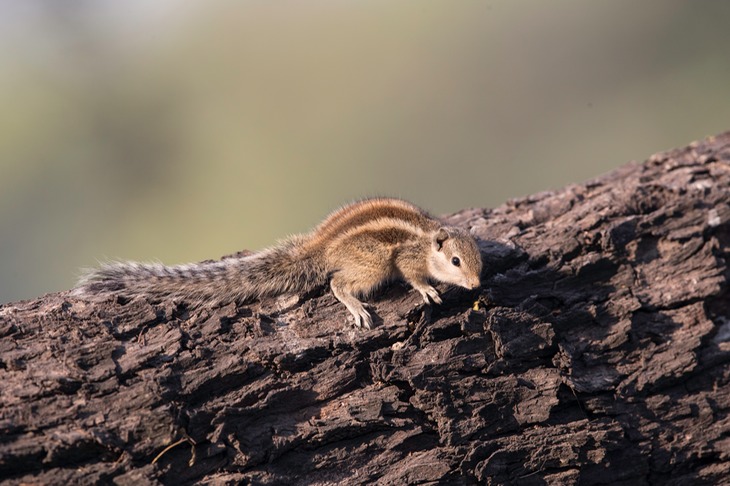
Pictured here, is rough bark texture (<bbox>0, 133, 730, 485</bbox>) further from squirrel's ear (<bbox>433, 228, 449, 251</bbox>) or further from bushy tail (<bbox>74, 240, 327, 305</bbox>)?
squirrel's ear (<bbox>433, 228, 449, 251</bbox>)

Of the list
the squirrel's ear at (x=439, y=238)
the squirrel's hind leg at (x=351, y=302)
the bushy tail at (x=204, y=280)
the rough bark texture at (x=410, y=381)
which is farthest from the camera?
the squirrel's ear at (x=439, y=238)

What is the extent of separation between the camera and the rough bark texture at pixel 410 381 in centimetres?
386

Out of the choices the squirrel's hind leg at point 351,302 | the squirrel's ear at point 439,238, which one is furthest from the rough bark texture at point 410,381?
the squirrel's ear at point 439,238

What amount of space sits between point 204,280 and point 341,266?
1.02 meters

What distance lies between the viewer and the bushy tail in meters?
4.68

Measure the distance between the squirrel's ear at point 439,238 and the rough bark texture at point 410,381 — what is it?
403 millimetres

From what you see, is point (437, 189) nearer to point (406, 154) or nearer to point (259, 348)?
point (406, 154)

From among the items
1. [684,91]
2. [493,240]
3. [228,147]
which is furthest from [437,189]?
[493,240]

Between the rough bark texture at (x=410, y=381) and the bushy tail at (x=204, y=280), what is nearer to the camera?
the rough bark texture at (x=410, y=381)

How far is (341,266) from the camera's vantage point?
5.17 metres

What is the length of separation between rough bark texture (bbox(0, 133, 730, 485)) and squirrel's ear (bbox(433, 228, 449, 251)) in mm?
403

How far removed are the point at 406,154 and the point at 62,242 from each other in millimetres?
7241

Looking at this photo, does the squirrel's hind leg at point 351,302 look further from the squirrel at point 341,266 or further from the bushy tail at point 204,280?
the bushy tail at point 204,280

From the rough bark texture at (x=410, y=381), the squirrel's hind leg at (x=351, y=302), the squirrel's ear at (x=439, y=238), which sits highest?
the squirrel's ear at (x=439, y=238)
